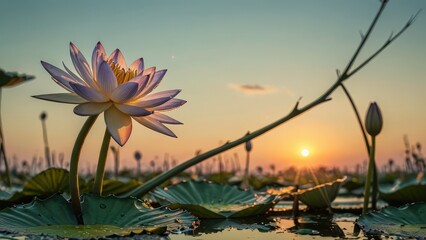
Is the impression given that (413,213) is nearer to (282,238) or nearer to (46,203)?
(282,238)

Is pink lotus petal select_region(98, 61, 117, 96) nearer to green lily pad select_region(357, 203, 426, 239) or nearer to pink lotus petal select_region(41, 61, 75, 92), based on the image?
pink lotus petal select_region(41, 61, 75, 92)

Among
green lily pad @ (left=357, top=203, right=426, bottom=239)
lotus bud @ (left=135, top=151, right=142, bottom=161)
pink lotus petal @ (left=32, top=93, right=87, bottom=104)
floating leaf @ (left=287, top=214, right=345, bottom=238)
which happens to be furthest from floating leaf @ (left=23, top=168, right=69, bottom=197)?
lotus bud @ (left=135, top=151, right=142, bottom=161)

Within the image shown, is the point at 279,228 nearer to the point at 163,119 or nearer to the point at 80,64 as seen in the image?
the point at 163,119

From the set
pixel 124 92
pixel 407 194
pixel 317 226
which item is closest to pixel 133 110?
pixel 124 92

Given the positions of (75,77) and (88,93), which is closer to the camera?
(88,93)

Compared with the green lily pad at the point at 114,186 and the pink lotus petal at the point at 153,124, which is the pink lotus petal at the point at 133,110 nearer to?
the pink lotus petal at the point at 153,124

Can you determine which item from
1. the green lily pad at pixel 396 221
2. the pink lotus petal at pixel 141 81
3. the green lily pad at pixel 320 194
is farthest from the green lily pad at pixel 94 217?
the green lily pad at pixel 320 194

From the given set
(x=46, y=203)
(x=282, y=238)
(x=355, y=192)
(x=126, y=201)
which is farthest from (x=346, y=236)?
(x=355, y=192)
